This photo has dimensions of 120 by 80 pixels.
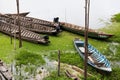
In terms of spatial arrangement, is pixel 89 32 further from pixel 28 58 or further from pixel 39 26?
pixel 28 58

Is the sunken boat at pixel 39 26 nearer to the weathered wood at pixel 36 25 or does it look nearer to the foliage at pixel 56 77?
the weathered wood at pixel 36 25

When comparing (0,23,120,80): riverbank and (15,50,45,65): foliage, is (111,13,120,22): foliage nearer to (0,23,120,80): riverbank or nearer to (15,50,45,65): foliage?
(0,23,120,80): riverbank

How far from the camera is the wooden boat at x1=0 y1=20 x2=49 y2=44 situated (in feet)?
84.1

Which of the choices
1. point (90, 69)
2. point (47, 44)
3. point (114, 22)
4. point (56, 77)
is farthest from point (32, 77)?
point (114, 22)

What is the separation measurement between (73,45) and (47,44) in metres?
1.89

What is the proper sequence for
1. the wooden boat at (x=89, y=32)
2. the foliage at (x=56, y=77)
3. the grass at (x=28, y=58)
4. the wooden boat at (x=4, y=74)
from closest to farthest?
the wooden boat at (x=4, y=74) → the foliage at (x=56, y=77) → the grass at (x=28, y=58) → the wooden boat at (x=89, y=32)

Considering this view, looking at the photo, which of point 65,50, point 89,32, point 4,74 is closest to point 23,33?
point 65,50

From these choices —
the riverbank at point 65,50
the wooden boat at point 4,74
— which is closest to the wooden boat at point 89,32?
the riverbank at point 65,50

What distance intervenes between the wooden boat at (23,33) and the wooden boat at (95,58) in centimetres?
236

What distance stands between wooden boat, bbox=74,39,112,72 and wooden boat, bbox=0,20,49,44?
236cm

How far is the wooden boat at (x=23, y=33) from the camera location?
2562cm

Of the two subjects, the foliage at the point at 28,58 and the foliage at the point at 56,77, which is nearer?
the foliage at the point at 56,77

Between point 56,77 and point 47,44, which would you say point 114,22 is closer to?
point 47,44

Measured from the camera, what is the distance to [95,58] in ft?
75.1
